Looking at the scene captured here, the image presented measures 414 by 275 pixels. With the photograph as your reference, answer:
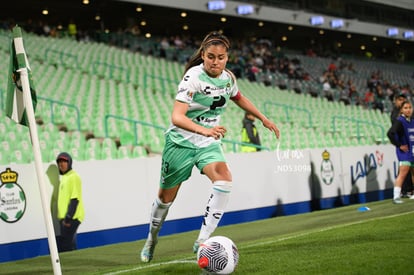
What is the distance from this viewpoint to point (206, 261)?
5.83 m

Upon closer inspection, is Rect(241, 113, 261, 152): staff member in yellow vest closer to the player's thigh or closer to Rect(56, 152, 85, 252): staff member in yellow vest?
Rect(56, 152, 85, 252): staff member in yellow vest

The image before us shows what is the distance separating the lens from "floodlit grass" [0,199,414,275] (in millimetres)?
6180

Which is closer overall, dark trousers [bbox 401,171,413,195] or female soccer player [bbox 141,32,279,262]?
female soccer player [bbox 141,32,279,262]

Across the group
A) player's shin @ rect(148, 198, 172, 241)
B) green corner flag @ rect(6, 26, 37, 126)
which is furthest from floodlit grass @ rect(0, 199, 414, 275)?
green corner flag @ rect(6, 26, 37, 126)

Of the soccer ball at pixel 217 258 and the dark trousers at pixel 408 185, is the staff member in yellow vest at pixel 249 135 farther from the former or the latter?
the soccer ball at pixel 217 258

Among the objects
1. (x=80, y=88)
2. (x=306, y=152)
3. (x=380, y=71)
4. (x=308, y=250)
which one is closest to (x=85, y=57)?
(x=80, y=88)

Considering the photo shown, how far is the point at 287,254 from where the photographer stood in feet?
23.6

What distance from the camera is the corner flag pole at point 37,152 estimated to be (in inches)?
224

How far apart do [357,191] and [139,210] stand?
290 inches

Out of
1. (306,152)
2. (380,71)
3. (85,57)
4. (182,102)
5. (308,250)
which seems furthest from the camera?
(380,71)

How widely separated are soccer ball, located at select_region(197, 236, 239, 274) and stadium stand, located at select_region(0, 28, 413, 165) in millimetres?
7066

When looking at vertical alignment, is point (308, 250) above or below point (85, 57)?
below

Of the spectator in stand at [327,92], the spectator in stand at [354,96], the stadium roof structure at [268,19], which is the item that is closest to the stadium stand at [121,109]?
the spectator in stand at [327,92]

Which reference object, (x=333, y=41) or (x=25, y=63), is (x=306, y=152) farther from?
(x=333, y=41)
